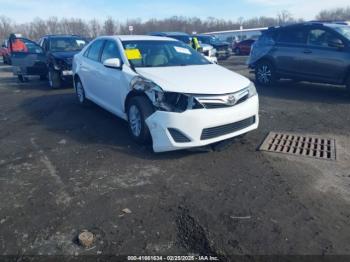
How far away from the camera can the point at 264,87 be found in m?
9.46

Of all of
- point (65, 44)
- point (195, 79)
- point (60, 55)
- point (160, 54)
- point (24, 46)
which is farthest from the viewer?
point (24, 46)

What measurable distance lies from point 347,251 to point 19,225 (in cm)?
285

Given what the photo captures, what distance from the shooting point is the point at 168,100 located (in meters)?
4.05

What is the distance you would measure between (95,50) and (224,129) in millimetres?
3420

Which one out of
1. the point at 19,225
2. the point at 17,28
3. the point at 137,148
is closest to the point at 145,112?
the point at 137,148

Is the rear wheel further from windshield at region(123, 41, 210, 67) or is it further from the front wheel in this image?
the front wheel

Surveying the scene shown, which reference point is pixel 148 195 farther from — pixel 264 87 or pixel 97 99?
pixel 264 87

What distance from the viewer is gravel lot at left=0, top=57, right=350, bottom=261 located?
8.57ft

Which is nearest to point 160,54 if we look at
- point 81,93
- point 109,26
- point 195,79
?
point 195,79

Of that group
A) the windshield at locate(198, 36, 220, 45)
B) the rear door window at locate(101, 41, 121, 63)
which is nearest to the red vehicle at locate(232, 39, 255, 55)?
the windshield at locate(198, 36, 220, 45)

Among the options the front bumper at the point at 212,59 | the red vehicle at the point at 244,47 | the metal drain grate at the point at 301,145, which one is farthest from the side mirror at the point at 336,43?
the red vehicle at the point at 244,47

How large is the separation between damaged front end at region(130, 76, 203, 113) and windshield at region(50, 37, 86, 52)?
7.40 meters

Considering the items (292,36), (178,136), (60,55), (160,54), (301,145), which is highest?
(292,36)

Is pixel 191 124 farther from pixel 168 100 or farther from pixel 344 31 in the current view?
pixel 344 31
